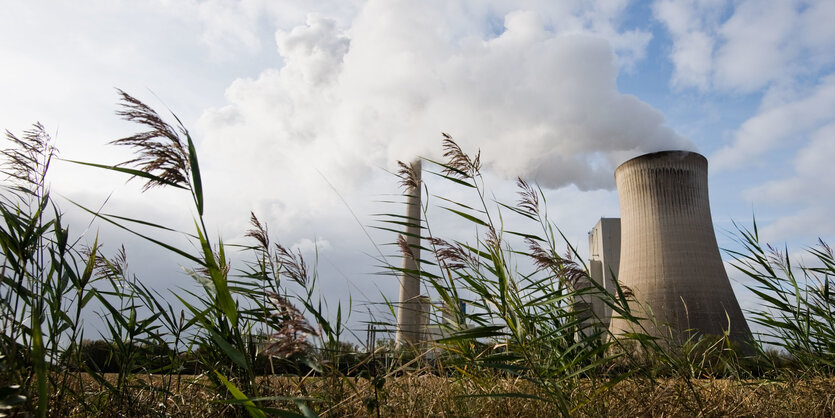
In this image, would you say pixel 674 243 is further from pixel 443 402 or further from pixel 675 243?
pixel 443 402

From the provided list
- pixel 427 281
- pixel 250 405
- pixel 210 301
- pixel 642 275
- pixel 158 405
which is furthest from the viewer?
pixel 642 275

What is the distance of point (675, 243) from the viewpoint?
36.5ft

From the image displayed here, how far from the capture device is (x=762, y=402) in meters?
2.10

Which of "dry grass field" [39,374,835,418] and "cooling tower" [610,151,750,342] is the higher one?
"cooling tower" [610,151,750,342]

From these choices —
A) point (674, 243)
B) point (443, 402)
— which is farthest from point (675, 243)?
point (443, 402)

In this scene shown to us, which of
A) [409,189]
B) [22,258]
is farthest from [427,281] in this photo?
[22,258]

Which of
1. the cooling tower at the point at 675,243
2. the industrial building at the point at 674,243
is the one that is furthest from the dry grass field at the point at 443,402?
the industrial building at the point at 674,243

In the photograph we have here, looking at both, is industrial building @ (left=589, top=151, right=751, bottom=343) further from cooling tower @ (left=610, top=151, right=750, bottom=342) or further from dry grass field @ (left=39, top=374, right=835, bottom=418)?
dry grass field @ (left=39, top=374, right=835, bottom=418)

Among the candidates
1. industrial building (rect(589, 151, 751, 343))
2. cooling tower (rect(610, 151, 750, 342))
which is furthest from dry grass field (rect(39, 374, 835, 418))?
industrial building (rect(589, 151, 751, 343))

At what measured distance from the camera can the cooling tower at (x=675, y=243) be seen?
1115 centimetres

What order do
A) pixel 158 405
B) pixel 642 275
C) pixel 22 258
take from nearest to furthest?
1. pixel 22 258
2. pixel 158 405
3. pixel 642 275

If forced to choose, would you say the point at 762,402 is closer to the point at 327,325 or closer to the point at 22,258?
the point at 327,325

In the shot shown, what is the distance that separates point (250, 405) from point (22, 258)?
804mm

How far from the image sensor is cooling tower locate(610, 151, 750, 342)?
11.1 metres
